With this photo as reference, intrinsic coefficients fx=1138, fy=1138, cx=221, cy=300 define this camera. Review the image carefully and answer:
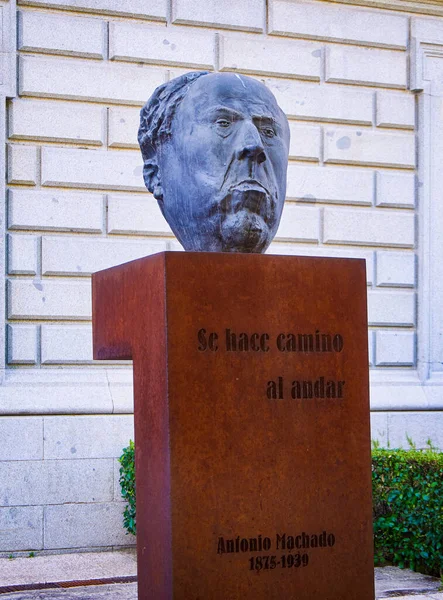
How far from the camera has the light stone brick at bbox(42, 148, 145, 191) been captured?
1078 cm

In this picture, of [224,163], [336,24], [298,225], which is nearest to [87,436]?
[298,225]

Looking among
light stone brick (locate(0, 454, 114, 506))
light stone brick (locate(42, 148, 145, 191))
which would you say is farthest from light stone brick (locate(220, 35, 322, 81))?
light stone brick (locate(0, 454, 114, 506))

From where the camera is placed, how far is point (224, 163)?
5742 mm

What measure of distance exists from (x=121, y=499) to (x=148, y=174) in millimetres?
4654

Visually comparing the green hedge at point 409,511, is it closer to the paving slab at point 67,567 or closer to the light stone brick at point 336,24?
the paving slab at point 67,567

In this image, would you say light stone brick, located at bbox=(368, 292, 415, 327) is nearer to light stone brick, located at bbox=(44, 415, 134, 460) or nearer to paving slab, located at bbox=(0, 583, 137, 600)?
light stone brick, located at bbox=(44, 415, 134, 460)

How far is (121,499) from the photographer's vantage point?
10297 millimetres

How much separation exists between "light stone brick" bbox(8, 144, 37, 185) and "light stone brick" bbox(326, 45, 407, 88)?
10.8 feet

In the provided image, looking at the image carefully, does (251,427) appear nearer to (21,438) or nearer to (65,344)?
(21,438)

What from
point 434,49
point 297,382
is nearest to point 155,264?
point 297,382

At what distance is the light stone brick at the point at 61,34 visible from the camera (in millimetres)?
10727

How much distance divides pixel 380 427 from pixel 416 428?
18.5 inches

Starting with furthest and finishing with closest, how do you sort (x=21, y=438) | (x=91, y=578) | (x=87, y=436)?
(x=87, y=436), (x=21, y=438), (x=91, y=578)

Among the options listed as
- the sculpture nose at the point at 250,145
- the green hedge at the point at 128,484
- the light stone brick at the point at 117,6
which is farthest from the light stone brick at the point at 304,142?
the sculpture nose at the point at 250,145
